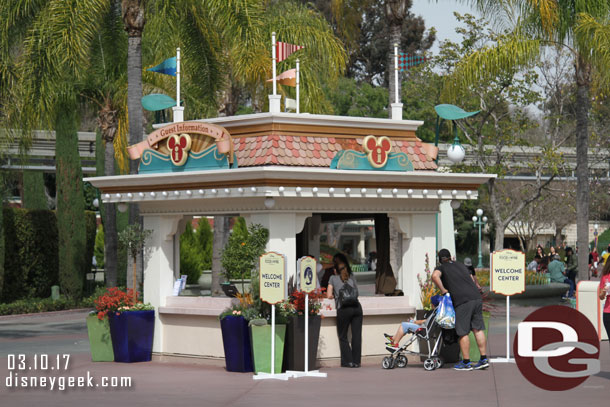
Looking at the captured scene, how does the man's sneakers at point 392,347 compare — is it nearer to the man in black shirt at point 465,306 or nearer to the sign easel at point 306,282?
the man in black shirt at point 465,306

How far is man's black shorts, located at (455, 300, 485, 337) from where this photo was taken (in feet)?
46.9

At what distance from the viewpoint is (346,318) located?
15.2 meters

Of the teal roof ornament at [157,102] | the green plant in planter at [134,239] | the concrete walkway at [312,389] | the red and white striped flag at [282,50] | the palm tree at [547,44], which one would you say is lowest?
the concrete walkway at [312,389]

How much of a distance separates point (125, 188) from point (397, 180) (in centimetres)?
457

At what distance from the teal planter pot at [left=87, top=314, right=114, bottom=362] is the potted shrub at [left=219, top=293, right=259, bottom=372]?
2.46m

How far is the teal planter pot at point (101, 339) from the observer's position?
16344 millimetres

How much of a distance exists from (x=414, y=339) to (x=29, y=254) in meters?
19.9

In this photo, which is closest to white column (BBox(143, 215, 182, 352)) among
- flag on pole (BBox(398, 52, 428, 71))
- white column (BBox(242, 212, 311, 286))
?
white column (BBox(242, 212, 311, 286))

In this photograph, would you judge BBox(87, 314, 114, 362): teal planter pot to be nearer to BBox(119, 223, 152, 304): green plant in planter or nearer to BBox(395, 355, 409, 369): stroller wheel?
BBox(119, 223, 152, 304): green plant in planter

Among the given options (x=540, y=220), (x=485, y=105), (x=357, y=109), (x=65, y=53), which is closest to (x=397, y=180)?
(x=65, y=53)

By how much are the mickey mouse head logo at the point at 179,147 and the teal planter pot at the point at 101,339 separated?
9.66 feet

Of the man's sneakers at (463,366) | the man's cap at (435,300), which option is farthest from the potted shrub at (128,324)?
the man's sneakers at (463,366)

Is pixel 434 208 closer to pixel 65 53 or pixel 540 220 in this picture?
pixel 65 53

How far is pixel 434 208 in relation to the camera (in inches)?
648
